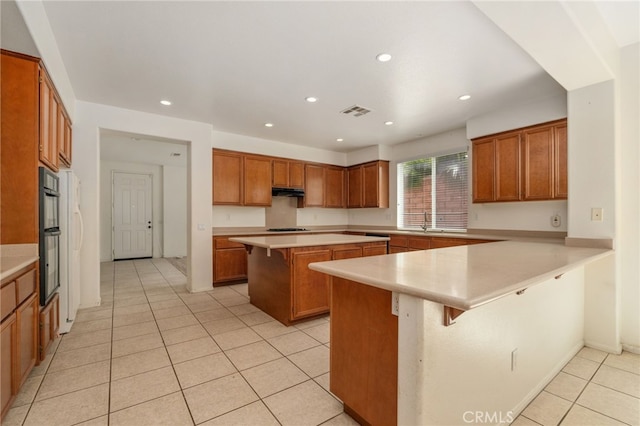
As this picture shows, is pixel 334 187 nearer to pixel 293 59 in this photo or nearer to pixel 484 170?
pixel 484 170

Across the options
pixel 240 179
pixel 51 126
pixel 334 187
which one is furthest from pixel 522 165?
pixel 51 126

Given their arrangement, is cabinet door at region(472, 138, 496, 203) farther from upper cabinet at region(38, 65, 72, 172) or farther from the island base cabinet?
upper cabinet at region(38, 65, 72, 172)

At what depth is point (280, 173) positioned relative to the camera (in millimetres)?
5734

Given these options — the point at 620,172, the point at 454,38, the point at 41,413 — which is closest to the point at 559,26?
the point at 454,38

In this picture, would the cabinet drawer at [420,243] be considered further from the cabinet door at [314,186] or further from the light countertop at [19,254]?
the light countertop at [19,254]

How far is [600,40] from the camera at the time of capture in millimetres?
2256

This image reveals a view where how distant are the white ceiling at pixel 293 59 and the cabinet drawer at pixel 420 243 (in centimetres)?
192

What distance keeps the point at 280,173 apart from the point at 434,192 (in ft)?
9.67

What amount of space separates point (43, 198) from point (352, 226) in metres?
5.59

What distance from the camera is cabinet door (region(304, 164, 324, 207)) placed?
6.11m

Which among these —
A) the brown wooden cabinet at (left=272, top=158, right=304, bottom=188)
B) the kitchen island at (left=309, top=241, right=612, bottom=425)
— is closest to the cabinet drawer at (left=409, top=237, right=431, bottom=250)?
the brown wooden cabinet at (left=272, top=158, right=304, bottom=188)

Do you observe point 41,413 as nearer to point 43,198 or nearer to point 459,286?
point 43,198

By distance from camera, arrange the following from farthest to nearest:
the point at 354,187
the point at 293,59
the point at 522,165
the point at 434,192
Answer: the point at 354,187 → the point at 434,192 → the point at 522,165 → the point at 293,59

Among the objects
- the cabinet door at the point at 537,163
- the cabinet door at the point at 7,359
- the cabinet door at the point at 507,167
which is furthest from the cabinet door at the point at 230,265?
the cabinet door at the point at 537,163
